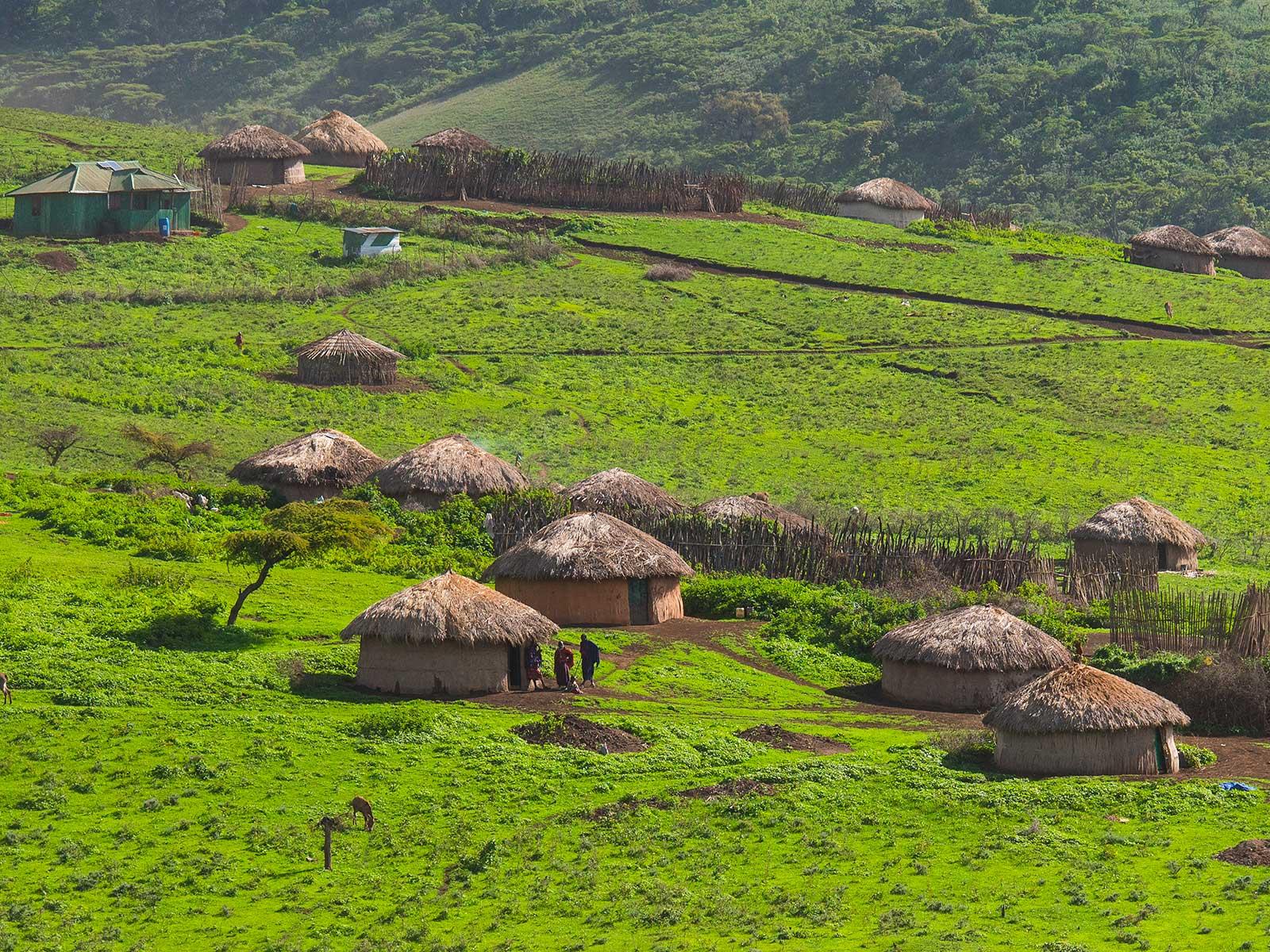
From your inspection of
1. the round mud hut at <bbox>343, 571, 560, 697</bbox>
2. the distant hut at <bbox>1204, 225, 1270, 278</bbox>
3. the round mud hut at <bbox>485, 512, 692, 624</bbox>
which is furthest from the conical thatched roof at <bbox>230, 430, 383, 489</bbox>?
the distant hut at <bbox>1204, 225, 1270, 278</bbox>

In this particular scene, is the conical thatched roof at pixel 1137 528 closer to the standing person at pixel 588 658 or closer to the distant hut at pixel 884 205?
the standing person at pixel 588 658

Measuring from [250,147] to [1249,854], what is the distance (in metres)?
61.3

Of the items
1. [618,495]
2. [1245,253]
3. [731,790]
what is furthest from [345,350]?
[1245,253]

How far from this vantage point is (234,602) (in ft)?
126

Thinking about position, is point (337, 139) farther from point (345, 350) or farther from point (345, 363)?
point (345, 363)

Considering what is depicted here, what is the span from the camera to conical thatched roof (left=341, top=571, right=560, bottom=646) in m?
33.8

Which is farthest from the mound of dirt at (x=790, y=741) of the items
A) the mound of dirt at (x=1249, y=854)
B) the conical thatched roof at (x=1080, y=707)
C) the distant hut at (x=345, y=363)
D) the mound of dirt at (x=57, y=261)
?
the mound of dirt at (x=57, y=261)

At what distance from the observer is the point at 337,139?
→ 291ft

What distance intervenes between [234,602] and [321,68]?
5138 inches

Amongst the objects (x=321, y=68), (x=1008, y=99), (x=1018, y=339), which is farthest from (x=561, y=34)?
(x=1018, y=339)

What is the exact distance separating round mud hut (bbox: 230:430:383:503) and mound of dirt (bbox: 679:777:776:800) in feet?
64.4

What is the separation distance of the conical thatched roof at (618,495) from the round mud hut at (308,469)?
487 cm

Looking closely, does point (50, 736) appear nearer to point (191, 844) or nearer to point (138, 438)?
point (191, 844)

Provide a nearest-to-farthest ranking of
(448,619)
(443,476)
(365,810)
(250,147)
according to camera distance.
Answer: (365,810) < (448,619) < (443,476) < (250,147)
